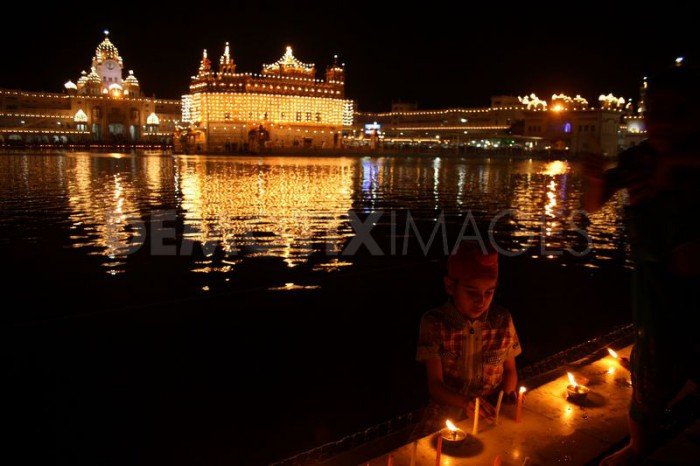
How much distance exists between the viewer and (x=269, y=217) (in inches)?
649

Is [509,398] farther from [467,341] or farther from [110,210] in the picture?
[110,210]

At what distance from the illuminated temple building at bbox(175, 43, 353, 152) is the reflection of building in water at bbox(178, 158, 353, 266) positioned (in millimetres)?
70243

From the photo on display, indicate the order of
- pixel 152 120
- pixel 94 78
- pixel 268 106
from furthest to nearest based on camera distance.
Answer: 1. pixel 152 120
2. pixel 94 78
3. pixel 268 106

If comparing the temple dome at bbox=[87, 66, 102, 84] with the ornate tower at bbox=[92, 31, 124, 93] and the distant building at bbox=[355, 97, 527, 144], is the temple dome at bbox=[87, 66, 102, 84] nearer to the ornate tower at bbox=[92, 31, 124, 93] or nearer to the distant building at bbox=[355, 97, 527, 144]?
the ornate tower at bbox=[92, 31, 124, 93]

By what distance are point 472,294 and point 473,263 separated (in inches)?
6.5

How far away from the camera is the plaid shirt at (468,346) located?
2.99m

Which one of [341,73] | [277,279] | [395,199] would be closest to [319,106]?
[341,73]

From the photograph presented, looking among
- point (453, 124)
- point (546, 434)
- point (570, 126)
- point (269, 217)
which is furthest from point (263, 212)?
point (453, 124)

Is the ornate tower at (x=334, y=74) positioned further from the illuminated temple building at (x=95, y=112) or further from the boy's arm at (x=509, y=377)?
the boy's arm at (x=509, y=377)

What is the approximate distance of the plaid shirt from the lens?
2.99m

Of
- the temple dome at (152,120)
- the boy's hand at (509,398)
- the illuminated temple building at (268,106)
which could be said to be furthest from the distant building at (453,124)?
the boy's hand at (509,398)

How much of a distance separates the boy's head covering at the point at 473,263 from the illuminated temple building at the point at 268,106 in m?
92.0

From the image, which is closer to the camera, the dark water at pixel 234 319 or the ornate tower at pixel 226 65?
the dark water at pixel 234 319

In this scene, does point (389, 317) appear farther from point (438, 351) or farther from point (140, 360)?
point (438, 351)
